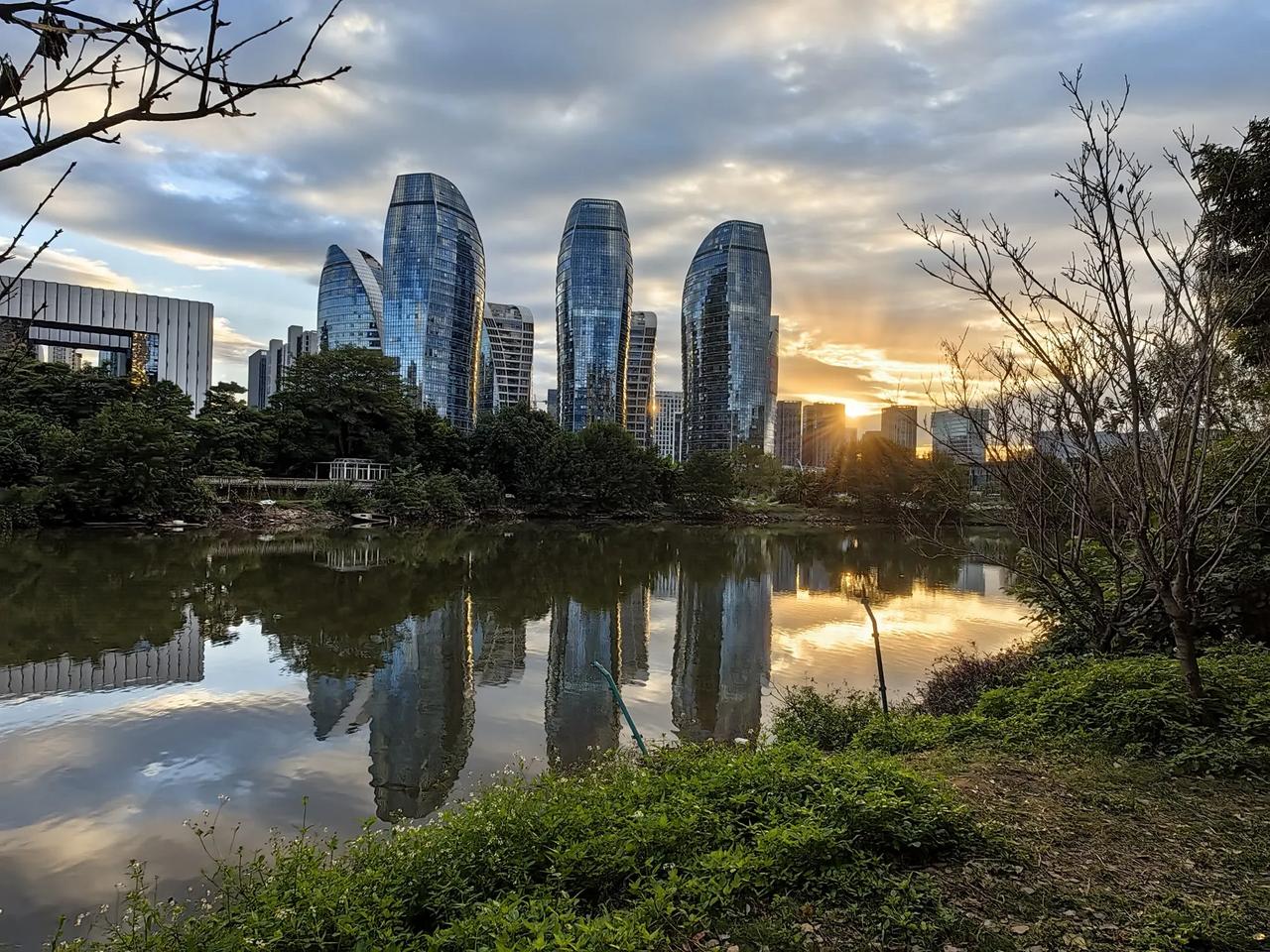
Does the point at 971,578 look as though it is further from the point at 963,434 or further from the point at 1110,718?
the point at 1110,718

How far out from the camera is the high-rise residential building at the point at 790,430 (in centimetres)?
9531

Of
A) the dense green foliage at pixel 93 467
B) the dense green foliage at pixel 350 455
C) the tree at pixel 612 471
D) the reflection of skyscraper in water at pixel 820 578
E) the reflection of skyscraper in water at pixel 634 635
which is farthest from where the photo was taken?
the tree at pixel 612 471

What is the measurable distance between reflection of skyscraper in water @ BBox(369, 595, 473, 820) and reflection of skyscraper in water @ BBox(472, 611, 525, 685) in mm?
175

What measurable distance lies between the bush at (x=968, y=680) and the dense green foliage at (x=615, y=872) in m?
3.94

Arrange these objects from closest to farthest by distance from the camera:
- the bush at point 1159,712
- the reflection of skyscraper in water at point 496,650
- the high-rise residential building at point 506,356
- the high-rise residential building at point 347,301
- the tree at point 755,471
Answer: the bush at point 1159,712
the reflection of skyscraper in water at point 496,650
the tree at point 755,471
the high-rise residential building at point 347,301
the high-rise residential building at point 506,356

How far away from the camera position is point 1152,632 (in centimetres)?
626

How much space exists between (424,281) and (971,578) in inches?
1883

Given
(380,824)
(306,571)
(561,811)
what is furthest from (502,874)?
(306,571)

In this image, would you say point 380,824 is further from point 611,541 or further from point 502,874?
point 611,541

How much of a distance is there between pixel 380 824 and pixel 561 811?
2.49m

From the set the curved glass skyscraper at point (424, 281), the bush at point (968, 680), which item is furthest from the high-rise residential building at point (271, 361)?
the bush at point (968, 680)

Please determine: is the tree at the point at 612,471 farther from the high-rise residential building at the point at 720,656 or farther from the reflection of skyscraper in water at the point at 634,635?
the reflection of skyscraper in water at the point at 634,635

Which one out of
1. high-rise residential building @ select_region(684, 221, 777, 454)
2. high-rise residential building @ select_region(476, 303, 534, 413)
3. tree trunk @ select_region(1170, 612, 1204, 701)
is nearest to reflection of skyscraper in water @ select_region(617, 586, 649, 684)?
tree trunk @ select_region(1170, 612, 1204, 701)

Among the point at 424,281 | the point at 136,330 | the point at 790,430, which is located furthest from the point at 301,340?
the point at 790,430
